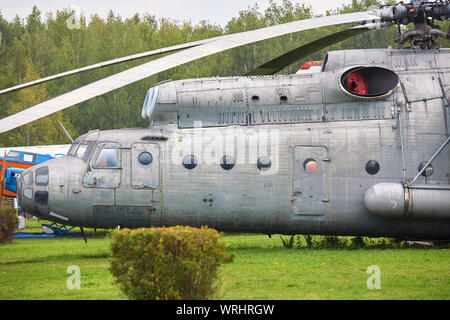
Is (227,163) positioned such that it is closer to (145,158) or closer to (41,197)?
(145,158)

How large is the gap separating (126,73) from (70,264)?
16.0 feet

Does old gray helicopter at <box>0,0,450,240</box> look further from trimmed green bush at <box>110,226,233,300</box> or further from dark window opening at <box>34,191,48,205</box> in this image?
trimmed green bush at <box>110,226,233,300</box>

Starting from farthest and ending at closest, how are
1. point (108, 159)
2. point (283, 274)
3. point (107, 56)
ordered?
1. point (107, 56)
2. point (108, 159)
3. point (283, 274)

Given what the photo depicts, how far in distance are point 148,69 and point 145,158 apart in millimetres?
3030

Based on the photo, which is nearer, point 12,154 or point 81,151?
point 81,151

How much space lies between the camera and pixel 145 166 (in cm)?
1516

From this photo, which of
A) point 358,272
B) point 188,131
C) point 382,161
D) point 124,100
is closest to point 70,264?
point 188,131

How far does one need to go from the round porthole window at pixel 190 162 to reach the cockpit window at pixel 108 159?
1.56 m

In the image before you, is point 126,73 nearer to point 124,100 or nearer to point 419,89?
point 419,89

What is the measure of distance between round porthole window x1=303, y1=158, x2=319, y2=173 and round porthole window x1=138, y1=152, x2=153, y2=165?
3537 mm

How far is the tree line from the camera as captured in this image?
186 ft

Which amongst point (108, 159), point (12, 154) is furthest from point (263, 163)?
point (12, 154)
